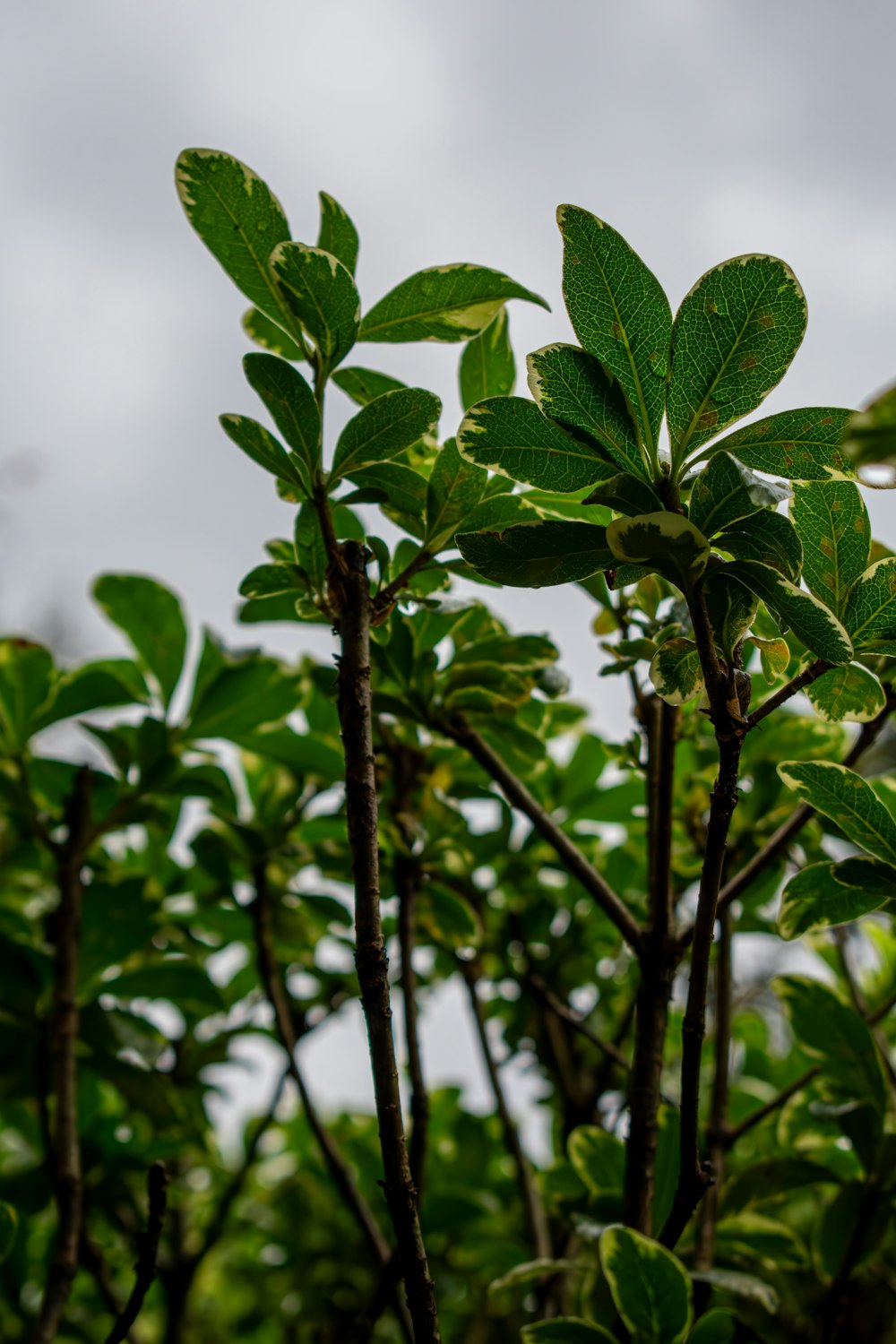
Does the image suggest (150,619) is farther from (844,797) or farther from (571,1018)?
(844,797)

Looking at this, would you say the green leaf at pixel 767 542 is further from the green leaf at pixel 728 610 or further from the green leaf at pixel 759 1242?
the green leaf at pixel 759 1242

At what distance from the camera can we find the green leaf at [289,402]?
2.07 feet

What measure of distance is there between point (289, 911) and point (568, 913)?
1.10 ft

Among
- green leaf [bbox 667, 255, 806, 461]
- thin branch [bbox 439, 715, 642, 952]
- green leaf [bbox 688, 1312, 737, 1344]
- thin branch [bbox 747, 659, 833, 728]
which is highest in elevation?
green leaf [bbox 667, 255, 806, 461]

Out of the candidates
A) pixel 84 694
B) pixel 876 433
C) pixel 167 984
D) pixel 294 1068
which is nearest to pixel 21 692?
pixel 84 694

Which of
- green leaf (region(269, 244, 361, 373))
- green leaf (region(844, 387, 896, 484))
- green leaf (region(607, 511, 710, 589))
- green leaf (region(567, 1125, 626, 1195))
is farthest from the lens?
green leaf (region(567, 1125, 626, 1195))

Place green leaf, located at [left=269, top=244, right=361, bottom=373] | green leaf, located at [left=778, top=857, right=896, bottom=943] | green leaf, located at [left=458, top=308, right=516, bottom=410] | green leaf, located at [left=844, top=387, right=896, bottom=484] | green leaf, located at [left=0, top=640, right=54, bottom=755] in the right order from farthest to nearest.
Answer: green leaf, located at [left=0, top=640, right=54, bottom=755]
green leaf, located at [left=458, top=308, right=516, bottom=410]
green leaf, located at [left=778, top=857, right=896, bottom=943]
green leaf, located at [left=269, top=244, right=361, bottom=373]
green leaf, located at [left=844, top=387, right=896, bottom=484]

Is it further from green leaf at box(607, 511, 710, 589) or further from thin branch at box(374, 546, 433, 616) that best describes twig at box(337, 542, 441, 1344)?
green leaf at box(607, 511, 710, 589)

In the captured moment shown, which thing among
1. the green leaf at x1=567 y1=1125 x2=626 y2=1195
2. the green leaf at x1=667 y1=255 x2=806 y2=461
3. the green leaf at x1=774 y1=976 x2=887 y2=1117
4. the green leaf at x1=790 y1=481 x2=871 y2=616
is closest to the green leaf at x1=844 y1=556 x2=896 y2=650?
the green leaf at x1=790 y1=481 x2=871 y2=616

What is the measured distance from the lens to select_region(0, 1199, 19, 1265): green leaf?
854mm

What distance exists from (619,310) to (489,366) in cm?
29

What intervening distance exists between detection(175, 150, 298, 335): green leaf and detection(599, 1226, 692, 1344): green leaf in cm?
60

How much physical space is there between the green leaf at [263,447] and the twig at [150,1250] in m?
0.42

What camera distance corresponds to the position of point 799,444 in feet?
1.86
